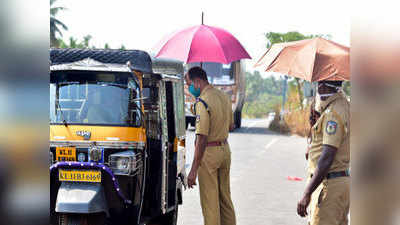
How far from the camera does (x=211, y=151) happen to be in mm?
6203

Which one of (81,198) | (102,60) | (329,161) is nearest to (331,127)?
(329,161)

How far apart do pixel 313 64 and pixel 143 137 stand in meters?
2.54

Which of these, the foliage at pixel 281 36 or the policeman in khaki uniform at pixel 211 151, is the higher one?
the foliage at pixel 281 36

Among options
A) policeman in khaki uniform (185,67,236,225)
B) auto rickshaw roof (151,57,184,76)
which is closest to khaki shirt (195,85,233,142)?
policeman in khaki uniform (185,67,236,225)

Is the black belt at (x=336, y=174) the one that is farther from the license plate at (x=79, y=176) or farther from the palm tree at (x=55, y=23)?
the palm tree at (x=55, y=23)

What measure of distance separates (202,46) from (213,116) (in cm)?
145

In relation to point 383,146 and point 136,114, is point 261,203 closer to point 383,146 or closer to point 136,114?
point 136,114

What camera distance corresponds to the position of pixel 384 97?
71.5 inches

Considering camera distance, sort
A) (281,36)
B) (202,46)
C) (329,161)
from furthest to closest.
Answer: (281,36) → (202,46) → (329,161)

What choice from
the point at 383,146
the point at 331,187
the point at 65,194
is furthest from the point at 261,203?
the point at 383,146

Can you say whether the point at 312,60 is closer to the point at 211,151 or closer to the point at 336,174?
the point at 336,174

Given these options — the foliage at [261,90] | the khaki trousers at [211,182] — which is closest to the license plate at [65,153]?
the khaki trousers at [211,182]

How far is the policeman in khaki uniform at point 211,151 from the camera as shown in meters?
6.11

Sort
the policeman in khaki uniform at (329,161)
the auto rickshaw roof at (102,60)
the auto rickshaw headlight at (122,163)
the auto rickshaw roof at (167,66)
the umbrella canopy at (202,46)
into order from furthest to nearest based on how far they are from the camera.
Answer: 1. the umbrella canopy at (202,46)
2. the auto rickshaw roof at (167,66)
3. the auto rickshaw roof at (102,60)
4. the auto rickshaw headlight at (122,163)
5. the policeman in khaki uniform at (329,161)
